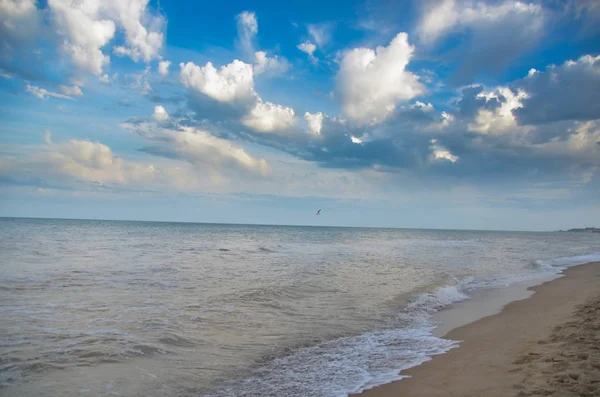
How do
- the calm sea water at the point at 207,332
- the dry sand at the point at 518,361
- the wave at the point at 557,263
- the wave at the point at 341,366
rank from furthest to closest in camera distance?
the wave at the point at 557,263
the calm sea water at the point at 207,332
the wave at the point at 341,366
the dry sand at the point at 518,361

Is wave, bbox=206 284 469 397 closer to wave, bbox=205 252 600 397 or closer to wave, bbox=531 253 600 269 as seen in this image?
wave, bbox=205 252 600 397

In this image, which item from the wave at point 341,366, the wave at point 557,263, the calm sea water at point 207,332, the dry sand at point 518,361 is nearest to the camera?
the dry sand at point 518,361

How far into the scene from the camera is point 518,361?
6637 millimetres

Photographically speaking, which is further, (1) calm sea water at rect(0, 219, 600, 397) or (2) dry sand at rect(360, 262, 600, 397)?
(1) calm sea water at rect(0, 219, 600, 397)

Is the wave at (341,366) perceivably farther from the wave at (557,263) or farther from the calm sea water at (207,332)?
the wave at (557,263)

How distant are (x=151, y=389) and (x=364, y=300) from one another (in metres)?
8.95

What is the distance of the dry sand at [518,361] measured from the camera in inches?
210

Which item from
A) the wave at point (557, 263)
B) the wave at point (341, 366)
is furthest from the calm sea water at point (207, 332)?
the wave at point (557, 263)

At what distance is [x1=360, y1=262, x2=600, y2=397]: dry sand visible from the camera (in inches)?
210

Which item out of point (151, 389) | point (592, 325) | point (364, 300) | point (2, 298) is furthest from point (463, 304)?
point (2, 298)

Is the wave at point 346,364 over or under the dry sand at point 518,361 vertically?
under

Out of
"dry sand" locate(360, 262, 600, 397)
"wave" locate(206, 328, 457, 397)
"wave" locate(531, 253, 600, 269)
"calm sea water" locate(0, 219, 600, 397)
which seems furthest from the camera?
"wave" locate(531, 253, 600, 269)

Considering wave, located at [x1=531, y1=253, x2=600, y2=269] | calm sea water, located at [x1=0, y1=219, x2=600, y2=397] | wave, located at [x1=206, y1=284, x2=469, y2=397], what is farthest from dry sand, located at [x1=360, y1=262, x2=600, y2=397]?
wave, located at [x1=531, y1=253, x2=600, y2=269]

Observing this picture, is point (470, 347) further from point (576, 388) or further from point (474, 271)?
point (474, 271)
